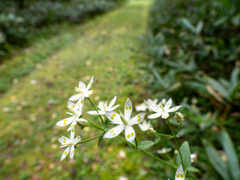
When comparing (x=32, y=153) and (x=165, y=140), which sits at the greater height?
(x=165, y=140)

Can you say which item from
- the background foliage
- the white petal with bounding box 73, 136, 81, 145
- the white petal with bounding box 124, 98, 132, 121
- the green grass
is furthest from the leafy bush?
the white petal with bounding box 124, 98, 132, 121

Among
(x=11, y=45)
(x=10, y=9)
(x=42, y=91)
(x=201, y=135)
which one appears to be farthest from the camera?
(x=10, y=9)

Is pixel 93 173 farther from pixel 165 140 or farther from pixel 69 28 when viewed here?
pixel 69 28

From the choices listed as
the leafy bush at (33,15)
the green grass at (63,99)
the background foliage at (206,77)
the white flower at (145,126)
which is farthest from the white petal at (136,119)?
the leafy bush at (33,15)

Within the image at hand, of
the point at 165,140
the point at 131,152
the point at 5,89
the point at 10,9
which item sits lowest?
the point at 5,89

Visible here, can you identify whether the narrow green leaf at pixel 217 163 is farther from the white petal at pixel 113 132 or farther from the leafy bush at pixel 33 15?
the leafy bush at pixel 33 15

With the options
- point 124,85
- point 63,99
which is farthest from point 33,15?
point 124,85

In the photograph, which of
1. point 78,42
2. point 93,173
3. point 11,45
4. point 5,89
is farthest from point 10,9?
point 93,173
